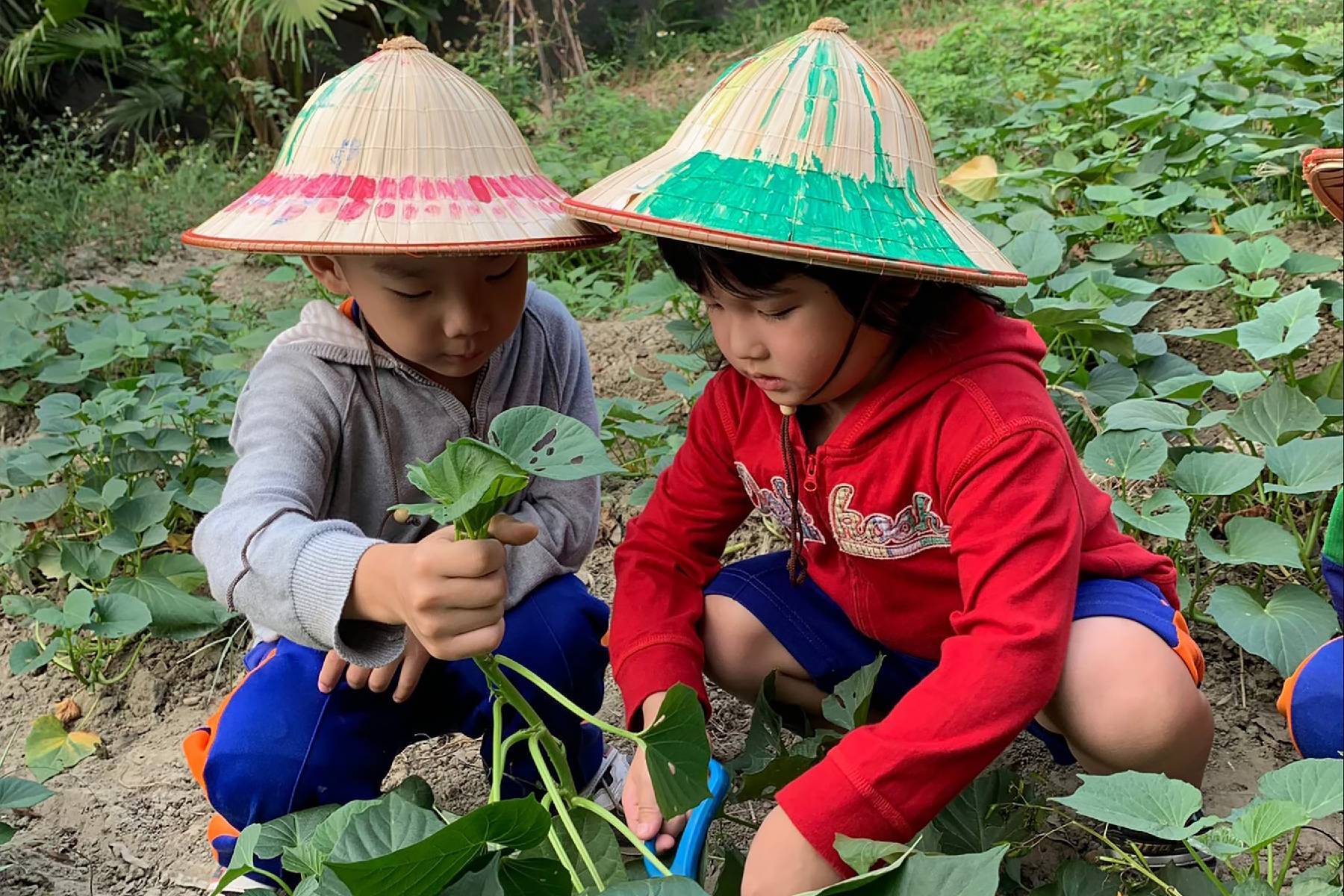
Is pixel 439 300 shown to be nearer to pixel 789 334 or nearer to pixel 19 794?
pixel 789 334

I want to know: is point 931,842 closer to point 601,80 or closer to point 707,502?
point 707,502

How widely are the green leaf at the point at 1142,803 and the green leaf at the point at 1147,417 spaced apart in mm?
785

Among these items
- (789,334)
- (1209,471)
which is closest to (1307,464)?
(1209,471)

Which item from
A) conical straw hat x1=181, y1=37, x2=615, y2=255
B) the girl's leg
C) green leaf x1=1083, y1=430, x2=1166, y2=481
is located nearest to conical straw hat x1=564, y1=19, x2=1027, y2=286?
conical straw hat x1=181, y1=37, x2=615, y2=255

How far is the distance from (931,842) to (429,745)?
0.76 m

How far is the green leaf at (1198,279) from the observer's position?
81.0 inches

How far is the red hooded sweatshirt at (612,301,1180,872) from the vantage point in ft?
3.40

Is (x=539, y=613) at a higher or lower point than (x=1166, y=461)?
higher

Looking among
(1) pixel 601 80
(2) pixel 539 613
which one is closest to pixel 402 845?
(2) pixel 539 613

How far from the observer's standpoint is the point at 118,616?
1.72 m

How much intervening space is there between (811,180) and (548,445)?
328 millimetres

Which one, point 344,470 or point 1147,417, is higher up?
point 344,470

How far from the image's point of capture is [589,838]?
108 cm

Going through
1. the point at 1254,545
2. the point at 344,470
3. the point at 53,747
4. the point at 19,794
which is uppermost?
the point at 344,470
